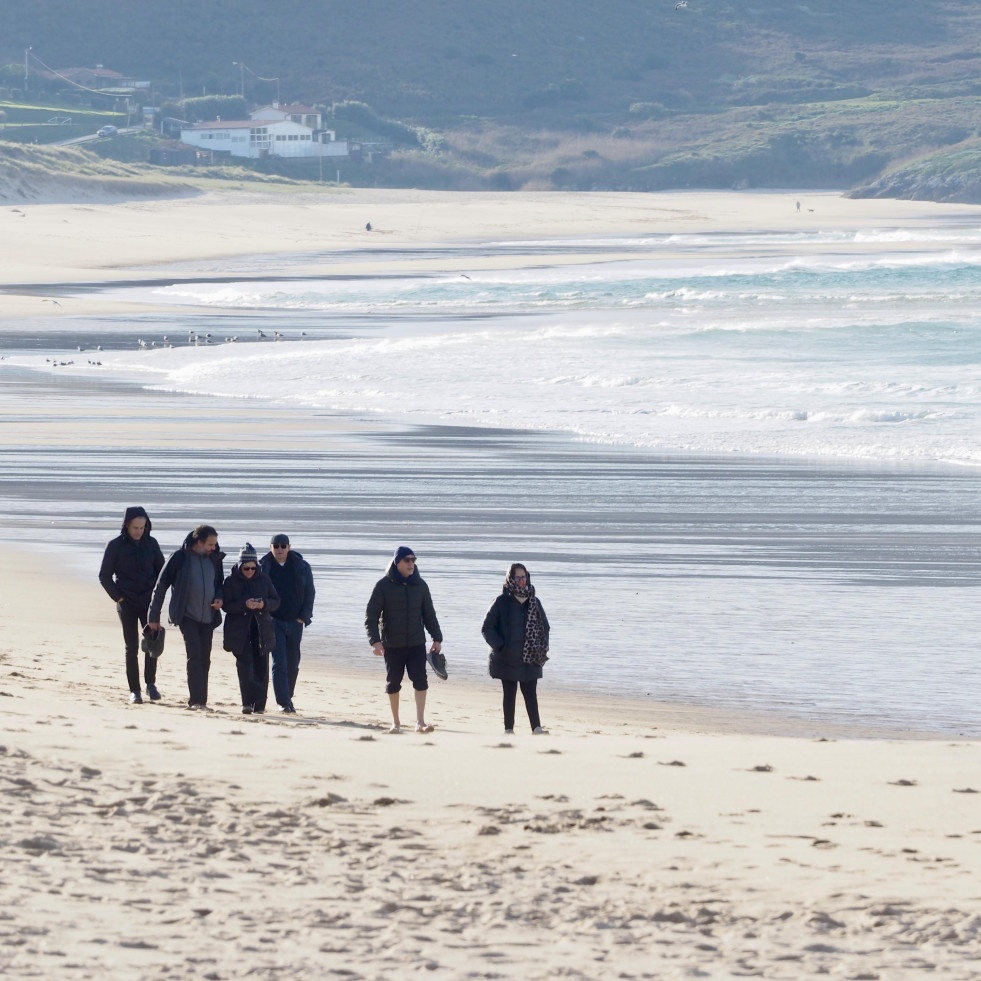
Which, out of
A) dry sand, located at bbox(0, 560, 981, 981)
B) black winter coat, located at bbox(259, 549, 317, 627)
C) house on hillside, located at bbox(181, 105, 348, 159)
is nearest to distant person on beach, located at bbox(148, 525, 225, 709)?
black winter coat, located at bbox(259, 549, 317, 627)

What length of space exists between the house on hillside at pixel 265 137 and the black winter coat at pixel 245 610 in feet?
339

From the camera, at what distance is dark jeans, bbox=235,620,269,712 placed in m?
9.20

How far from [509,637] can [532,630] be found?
14 centimetres

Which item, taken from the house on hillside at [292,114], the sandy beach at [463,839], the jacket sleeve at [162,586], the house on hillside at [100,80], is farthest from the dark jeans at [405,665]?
the house on hillside at [100,80]

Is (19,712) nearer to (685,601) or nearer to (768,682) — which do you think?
(768,682)

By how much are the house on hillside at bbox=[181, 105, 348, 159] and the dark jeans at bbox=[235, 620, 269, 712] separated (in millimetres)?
103345

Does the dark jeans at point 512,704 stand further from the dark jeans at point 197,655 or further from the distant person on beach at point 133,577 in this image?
the distant person on beach at point 133,577

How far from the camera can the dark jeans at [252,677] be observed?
30.2 feet

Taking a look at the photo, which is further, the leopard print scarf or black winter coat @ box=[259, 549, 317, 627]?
black winter coat @ box=[259, 549, 317, 627]

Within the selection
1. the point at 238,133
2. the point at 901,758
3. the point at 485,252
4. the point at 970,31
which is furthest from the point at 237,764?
the point at 970,31

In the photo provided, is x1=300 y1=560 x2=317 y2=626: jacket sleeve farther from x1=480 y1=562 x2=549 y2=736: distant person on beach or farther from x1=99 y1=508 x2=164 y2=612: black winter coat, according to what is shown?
x1=480 y1=562 x2=549 y2=736: distant person on beach

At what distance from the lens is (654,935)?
5285mm

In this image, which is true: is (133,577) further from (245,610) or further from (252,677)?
(252,677)

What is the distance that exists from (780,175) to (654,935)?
4580 inches
